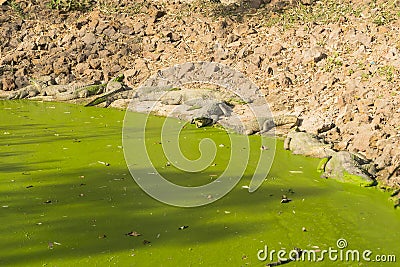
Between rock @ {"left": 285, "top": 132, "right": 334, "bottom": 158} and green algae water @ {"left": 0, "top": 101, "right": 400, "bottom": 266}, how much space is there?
14cm

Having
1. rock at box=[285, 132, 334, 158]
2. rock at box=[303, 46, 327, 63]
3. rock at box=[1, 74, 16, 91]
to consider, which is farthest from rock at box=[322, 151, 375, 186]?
rock at box=[1, 74, 16, 91]

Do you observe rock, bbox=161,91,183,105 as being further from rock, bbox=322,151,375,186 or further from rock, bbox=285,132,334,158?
rock, bbox=322,151,375,186

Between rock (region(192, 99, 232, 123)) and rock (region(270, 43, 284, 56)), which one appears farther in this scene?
rock (region(270, 43, 284, 56))

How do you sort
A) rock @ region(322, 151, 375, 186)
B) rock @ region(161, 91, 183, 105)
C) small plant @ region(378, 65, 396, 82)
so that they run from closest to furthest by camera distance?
rock @ region(322, 151, 375, 186), small plant @ region(378, 65, 396, 82), rock @ region(161, 91, 183, 105)

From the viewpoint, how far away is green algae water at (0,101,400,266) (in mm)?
3697

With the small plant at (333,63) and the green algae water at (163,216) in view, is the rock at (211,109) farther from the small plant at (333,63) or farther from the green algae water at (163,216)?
the small plant at (333,63)

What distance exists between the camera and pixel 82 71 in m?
11.0

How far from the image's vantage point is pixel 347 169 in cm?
550

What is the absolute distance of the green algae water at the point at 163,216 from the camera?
3.70 meters

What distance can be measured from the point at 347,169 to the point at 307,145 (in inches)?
41.2

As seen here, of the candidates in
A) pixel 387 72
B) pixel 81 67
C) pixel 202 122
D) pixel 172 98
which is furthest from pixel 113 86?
pixel 387 72

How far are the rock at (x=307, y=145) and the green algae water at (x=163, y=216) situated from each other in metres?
0.14

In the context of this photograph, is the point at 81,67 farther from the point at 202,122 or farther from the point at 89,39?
the point at 202,122

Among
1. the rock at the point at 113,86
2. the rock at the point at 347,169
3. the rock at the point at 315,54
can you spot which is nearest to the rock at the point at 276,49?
the rock at the point at 315,54
